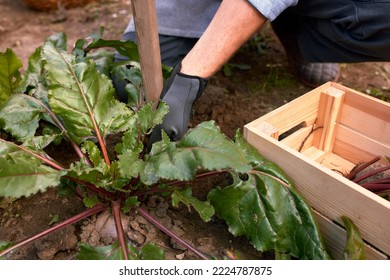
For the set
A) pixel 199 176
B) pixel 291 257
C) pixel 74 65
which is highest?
pixel 74 65

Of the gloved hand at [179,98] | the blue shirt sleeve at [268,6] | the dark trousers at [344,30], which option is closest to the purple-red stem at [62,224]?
the gloved hand at [179,98]

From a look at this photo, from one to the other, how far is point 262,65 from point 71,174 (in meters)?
1.69

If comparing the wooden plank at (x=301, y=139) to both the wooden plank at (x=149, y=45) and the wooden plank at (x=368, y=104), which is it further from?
the wooden plank at (x=149, y=45)

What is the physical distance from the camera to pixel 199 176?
5.00 feet

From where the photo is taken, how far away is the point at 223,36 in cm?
158

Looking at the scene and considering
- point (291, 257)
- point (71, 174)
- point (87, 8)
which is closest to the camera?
point (71, 174)

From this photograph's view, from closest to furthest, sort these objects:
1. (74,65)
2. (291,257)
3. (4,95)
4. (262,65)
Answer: (291,257) < (74,65) < (4,95) < (262,65)

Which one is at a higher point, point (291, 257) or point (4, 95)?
point (4, 95)

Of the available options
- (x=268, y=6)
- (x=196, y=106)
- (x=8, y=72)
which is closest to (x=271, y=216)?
(x=268, y=6)

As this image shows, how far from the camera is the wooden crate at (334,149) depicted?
1.30m

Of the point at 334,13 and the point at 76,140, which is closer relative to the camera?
the point at 76,140

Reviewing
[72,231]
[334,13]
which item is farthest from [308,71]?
[72,231]

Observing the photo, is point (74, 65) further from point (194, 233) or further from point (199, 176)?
point (194, 233)

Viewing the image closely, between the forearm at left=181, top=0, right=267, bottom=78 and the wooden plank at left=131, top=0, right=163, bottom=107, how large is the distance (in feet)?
0.50
